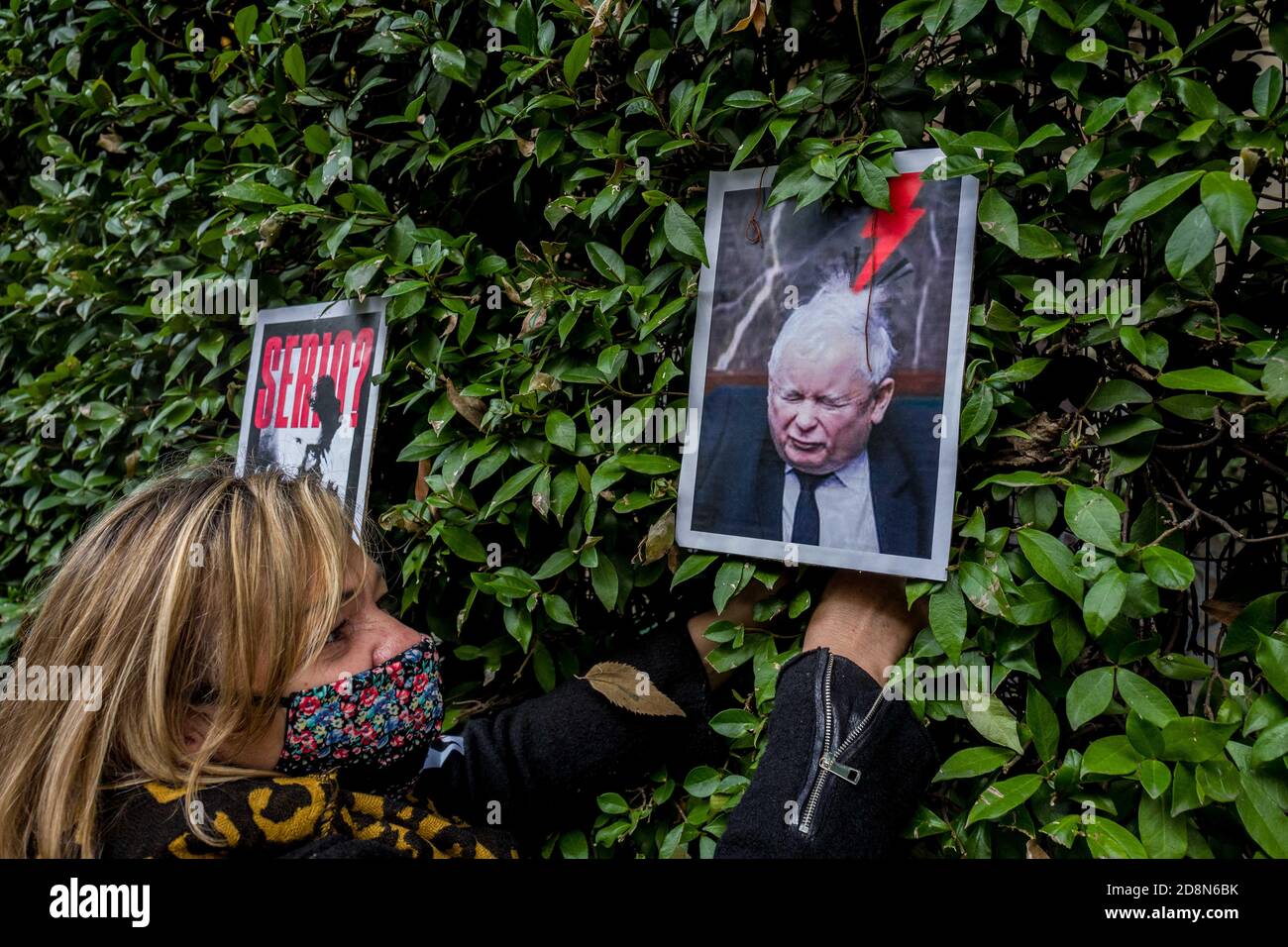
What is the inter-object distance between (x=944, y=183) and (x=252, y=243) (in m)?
1.49

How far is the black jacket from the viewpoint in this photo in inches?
49.1

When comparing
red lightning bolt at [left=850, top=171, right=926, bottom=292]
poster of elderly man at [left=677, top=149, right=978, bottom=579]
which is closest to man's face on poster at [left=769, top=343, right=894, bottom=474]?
poster of elderly man at [left=677, top=149, right=978, bottom=579]

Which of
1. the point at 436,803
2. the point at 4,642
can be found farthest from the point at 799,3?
the point at 4,642

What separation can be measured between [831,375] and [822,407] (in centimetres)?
5

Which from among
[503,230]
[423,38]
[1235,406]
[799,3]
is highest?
[423,38]

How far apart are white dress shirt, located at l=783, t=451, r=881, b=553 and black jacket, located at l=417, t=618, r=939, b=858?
16 cm

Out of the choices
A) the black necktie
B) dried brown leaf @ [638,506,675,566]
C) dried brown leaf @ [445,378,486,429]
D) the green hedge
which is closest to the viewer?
the green hedge

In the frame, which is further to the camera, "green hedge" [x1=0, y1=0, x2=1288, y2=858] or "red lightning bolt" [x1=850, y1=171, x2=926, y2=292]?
"red lightning bolt" [x1=850, y1=171, x2=926, y2=292]

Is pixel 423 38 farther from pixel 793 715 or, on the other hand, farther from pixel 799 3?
pixel 793 715

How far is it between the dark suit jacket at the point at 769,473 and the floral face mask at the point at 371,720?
20.6 inches

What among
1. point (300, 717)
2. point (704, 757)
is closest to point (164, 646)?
point (300, 717)

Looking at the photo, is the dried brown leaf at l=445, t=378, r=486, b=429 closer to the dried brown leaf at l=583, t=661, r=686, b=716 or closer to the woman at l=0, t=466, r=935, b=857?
the woman at l=0, t=466, r=935, b=857

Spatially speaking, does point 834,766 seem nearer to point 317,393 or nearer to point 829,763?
point 829,763
